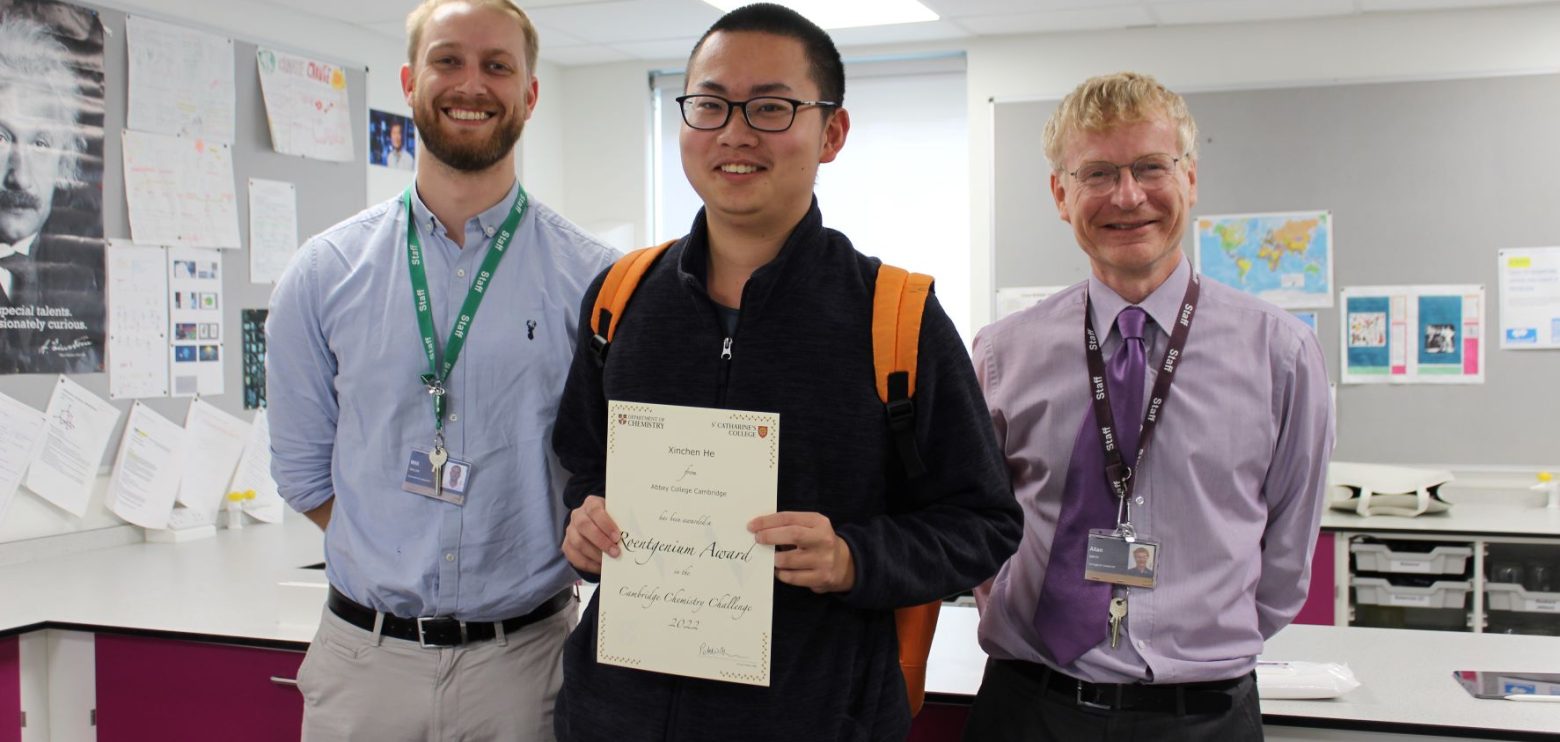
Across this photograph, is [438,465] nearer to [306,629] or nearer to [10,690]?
[306,629]

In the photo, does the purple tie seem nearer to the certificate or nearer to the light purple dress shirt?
the light purple dress shirt

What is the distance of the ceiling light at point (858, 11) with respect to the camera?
4768mm

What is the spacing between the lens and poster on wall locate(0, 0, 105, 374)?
3.25 m

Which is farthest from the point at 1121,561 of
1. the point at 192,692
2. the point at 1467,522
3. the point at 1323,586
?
the point at 1467,522

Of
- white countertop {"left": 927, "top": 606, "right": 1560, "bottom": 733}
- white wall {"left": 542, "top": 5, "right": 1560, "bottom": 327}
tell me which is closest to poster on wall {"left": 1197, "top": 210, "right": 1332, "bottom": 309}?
white wall {"left": 542, "top": 5, "right": 1560, "bottom": 327}

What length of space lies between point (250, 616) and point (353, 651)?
3.35ft

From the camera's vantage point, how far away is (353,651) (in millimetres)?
1775

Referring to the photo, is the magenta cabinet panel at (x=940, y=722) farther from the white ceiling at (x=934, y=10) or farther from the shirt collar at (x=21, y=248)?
the white ceiling at (x=934, y=10)

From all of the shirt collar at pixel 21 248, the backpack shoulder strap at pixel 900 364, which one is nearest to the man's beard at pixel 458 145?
the backpack shoulder strap at pixel 900 364

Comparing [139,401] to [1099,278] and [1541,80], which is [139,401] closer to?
[1099,278]

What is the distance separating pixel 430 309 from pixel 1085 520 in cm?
98

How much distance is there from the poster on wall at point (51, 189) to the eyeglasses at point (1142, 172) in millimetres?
2913

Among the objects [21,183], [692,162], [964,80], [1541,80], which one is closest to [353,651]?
[692,162]

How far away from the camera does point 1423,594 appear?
4.12m
